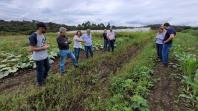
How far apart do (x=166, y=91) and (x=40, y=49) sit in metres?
3.38

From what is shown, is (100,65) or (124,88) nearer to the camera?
(124,88)

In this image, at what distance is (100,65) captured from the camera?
13.0 meters

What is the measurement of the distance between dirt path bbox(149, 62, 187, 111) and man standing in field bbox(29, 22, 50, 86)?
2.89 metres

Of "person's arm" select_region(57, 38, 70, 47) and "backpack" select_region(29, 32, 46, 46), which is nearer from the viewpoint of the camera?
"backpack" select_region(29, 32, 46, 46)

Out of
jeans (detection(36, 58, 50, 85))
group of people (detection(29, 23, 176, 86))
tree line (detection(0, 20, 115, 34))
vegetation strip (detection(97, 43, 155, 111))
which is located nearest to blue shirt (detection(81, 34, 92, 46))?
A: group of people (detection(29, 23, 176, 86))

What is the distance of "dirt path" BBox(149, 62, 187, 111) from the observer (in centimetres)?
760

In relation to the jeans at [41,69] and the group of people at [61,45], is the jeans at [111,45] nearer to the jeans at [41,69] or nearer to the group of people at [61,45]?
the group of people at [61,45]

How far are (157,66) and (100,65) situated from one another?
2096 millimetres

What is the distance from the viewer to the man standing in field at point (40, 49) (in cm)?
873

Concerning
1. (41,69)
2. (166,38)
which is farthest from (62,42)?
(166,38)

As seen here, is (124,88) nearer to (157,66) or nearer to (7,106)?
(7,106)

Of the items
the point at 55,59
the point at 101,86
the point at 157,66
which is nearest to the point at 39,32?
the point at 101,86

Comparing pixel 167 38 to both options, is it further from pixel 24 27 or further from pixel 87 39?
pixel 24 27

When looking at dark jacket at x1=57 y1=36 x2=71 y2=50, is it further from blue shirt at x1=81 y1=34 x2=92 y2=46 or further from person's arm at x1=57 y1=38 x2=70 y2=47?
blue shirt at x1=81 y1=34 x2=92 y2=46
